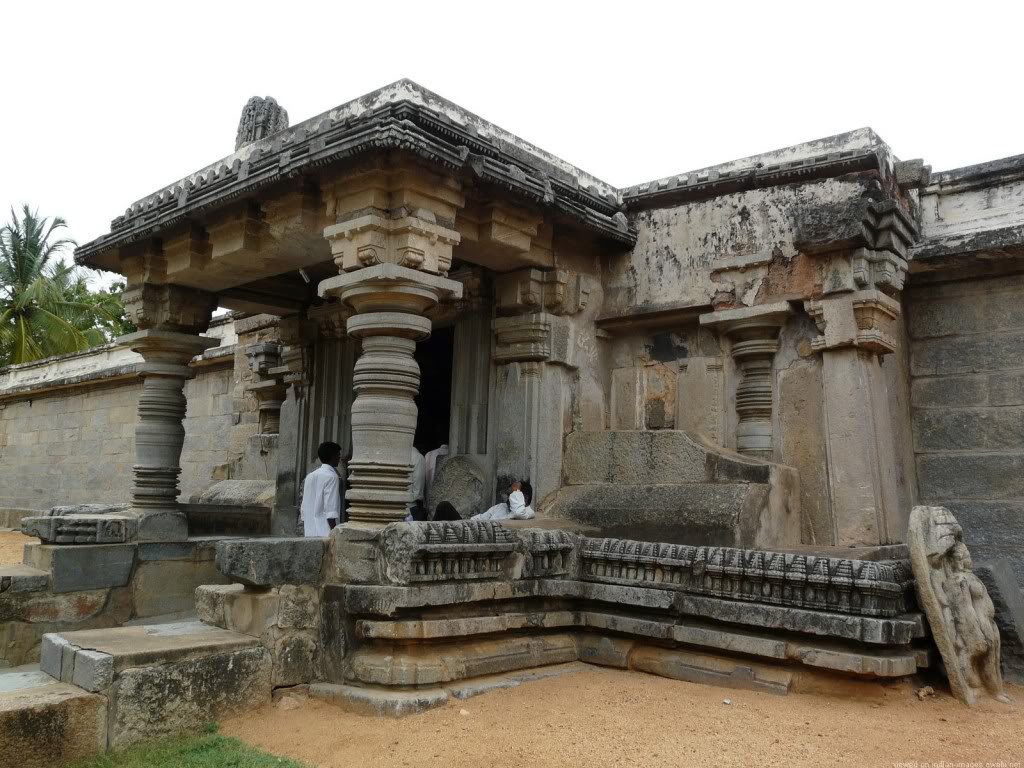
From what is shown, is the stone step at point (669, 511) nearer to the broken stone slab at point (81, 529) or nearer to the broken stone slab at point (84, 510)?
the broken stone slab at point (81, 529)

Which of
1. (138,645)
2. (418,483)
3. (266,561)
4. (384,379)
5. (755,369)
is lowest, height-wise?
(138,645)

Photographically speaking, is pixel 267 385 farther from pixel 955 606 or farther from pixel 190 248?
pixel 955 606

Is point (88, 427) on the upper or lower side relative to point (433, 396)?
upper

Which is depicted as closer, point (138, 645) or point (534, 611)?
point (138, 645)

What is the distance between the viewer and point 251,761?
3.83 m

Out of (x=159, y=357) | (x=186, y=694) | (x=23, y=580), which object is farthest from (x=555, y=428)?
(x=23, y=580)

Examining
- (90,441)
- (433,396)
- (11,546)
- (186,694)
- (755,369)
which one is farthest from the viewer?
(90,441)

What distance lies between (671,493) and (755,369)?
4.05 ft

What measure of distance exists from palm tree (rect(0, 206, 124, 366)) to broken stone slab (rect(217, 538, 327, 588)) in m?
21.9

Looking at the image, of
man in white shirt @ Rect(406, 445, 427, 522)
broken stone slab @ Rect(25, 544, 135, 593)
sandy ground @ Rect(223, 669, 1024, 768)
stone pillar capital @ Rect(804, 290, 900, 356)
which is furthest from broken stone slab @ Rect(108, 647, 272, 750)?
stone pillar capital @ Rect(804, 290, 900, 356)

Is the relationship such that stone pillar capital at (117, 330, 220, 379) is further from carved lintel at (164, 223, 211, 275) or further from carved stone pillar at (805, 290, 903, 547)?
carved stone pillar at (805, 290, 903, 547)

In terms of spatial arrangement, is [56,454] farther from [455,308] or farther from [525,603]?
[525,603]

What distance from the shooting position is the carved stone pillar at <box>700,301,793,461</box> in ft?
20.8

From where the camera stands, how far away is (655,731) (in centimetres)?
409
